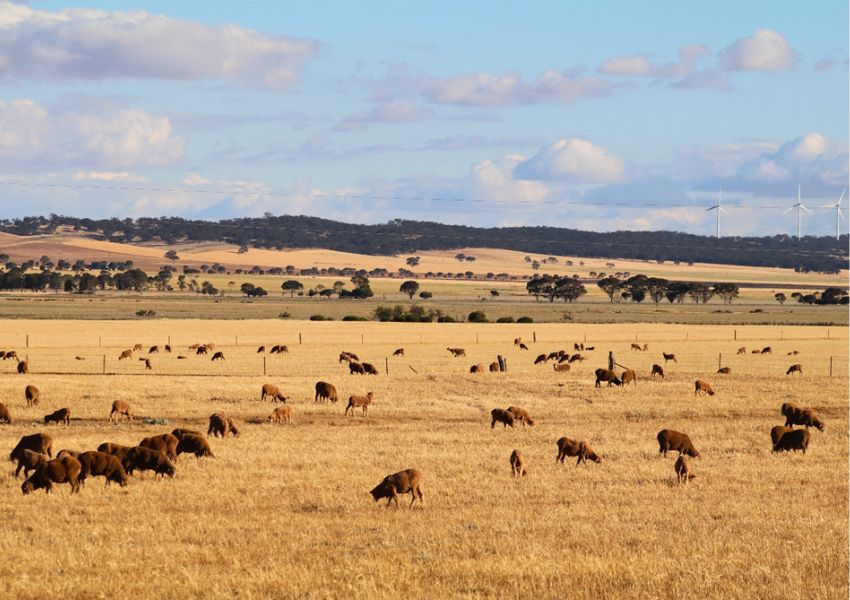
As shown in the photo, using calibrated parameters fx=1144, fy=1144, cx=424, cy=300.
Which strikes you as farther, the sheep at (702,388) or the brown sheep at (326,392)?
the sheep at (702,388)

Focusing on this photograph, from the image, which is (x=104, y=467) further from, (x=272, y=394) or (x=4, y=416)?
(x=272, y=394)

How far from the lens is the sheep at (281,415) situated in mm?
31594

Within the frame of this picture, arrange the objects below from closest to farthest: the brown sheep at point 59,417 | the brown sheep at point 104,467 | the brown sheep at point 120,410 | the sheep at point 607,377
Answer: the brown sheep at point 104,467
the brown sheep at point 59,417
the brown sheep at point 120,410
the sheep at point 607,377

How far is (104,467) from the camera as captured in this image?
826 inches

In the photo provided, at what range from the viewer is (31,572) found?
14680mm

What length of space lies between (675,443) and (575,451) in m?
2.48

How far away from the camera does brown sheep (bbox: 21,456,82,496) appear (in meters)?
20.1

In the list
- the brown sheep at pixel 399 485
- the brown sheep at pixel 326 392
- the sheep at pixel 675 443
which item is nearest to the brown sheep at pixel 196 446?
the brown sheep at pixel 399 485

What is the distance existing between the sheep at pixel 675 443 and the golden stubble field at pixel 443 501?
38cm

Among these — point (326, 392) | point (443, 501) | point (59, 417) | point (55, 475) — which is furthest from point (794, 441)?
point (59, 417)

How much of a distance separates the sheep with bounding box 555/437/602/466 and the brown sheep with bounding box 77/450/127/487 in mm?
8998

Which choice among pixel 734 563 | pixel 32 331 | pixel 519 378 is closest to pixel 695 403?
pixel 519 378

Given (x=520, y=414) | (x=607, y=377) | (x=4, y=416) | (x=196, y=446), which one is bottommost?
(x=4, y=416)

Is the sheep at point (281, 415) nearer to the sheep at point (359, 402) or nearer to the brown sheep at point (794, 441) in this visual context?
the sheep at point (359, 402)
